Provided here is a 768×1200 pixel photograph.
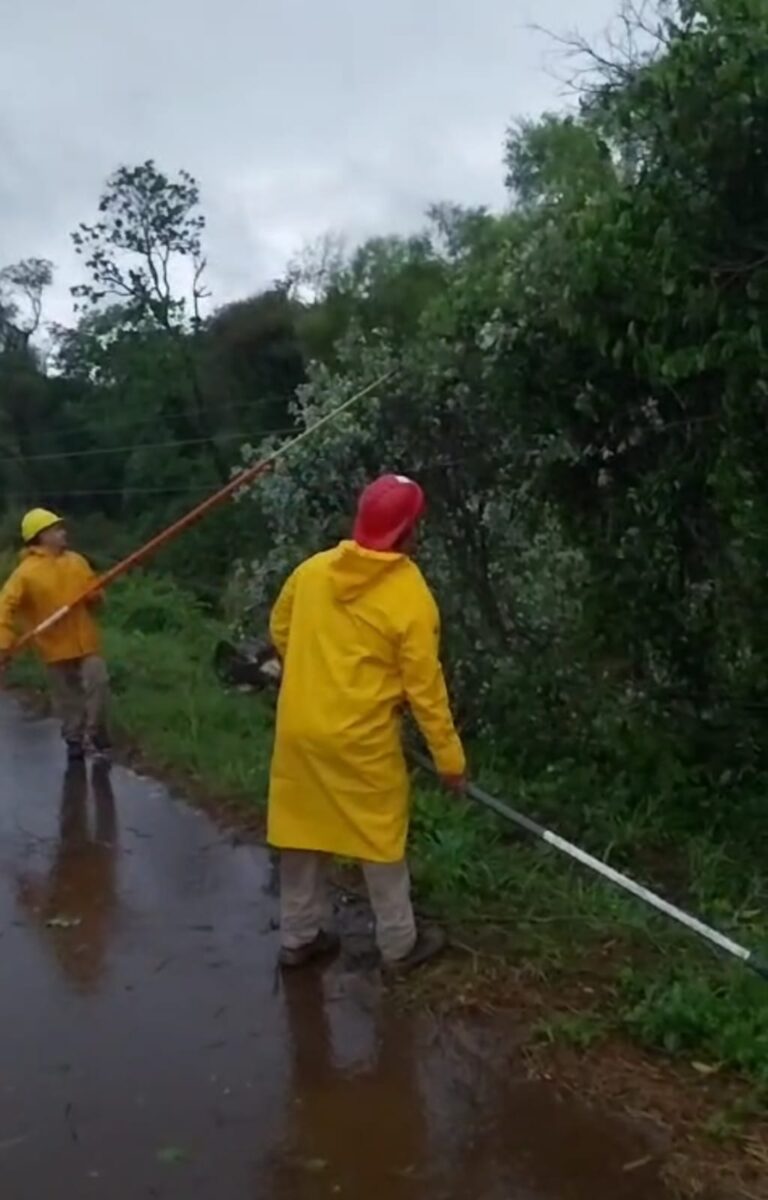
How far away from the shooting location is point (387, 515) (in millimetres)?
5461

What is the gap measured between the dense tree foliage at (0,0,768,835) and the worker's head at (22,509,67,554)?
1.22 m

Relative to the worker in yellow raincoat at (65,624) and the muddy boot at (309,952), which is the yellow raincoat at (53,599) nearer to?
the worker in yellow raincoat at (65,624)

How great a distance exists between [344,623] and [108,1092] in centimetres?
171

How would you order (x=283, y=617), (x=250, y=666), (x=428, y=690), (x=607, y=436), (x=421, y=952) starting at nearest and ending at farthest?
(x=428, y=690), (x=421, y=952), (x=283, y=617), (x=607, y=436), (x=250, y=666)

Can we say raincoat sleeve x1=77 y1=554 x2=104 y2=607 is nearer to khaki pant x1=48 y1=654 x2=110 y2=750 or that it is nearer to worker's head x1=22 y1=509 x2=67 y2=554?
worker's head x1=22 y1=509 x2=67 y2=554

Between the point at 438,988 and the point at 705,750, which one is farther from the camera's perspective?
the point at 705,750

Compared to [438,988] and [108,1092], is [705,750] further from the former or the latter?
[108,1092]

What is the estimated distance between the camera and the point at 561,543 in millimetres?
7574

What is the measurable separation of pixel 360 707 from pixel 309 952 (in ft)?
3.12

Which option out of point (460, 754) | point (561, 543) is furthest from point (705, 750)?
point (460, 754)

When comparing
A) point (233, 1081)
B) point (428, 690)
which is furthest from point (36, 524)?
point (233, 1081)

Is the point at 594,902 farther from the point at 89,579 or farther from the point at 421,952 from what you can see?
the point at 89,579

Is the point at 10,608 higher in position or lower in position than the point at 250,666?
higher

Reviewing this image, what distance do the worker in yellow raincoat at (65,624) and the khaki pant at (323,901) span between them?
12.3 feet
